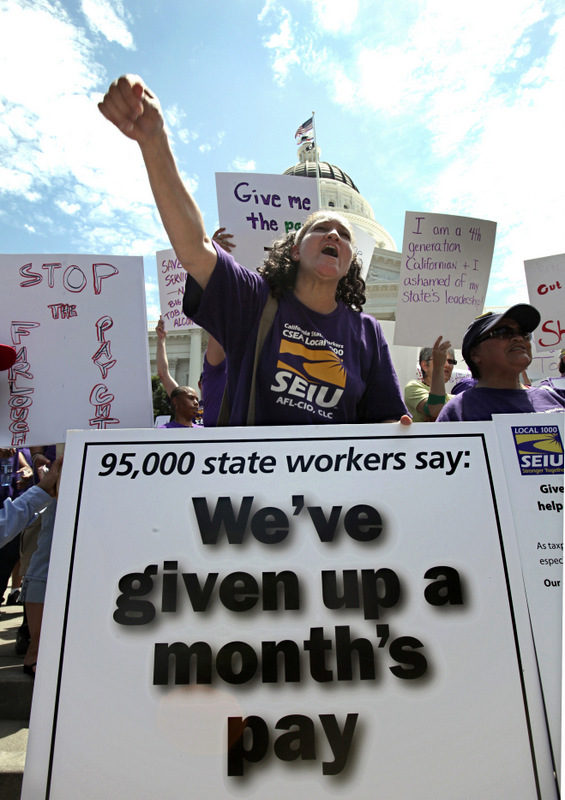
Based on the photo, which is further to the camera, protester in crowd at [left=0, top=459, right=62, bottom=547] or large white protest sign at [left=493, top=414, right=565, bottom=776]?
protester in crowd at [left=0, top=459, right=62, bottom=547]

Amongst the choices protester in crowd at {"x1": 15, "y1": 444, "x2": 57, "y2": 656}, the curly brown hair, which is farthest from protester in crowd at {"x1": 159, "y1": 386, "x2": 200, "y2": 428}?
the curly brown hair

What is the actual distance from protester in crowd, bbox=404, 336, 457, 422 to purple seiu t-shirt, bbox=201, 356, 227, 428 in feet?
5.02

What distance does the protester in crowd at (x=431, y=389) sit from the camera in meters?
3.03

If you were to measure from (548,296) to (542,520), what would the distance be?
3.86 m

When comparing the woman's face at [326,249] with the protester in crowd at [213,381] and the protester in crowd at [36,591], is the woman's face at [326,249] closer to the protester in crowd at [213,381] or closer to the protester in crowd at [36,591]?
the protester in crowd at [213,381]

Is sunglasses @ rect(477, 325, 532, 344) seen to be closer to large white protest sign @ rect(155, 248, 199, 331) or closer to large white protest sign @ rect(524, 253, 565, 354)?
large white protest sign @ rect(524, 253, 565, 354)

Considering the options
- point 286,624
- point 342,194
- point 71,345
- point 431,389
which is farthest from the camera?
point 342,194

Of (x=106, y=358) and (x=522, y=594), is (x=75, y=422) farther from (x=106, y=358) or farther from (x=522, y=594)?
(x=522, y=594)

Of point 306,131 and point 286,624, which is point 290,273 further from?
point 306,131

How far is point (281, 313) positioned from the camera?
1.69 meters

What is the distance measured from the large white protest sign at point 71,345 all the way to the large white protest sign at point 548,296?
3.63 meters

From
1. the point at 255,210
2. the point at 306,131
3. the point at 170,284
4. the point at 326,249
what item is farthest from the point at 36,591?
the point at 306,131

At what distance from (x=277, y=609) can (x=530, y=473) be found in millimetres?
736

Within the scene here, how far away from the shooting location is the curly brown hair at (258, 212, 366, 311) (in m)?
1.77
